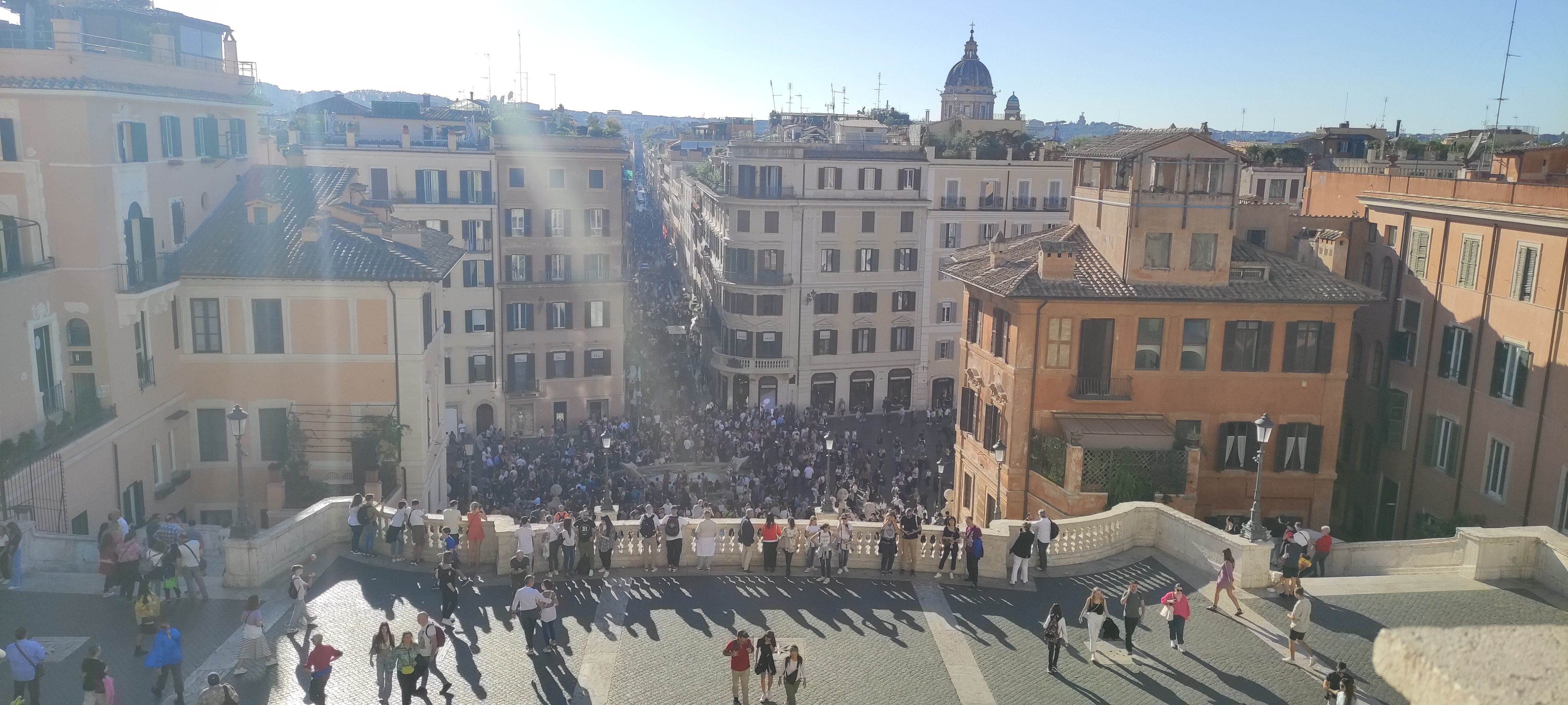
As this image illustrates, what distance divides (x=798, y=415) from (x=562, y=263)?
50.3ft

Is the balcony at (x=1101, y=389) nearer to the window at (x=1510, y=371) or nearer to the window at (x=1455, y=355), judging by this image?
the window at (x=1510, y=371)

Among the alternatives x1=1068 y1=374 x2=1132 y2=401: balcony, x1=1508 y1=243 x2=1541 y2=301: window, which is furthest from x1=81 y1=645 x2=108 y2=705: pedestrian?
x1=1508 y1=243 x2=1541 y2=301: window

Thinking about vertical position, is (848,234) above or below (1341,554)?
above

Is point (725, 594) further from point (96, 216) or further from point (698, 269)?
point (698, 269)

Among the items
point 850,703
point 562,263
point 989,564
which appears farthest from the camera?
point 562,263

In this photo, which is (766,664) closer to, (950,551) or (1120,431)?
(950,551)

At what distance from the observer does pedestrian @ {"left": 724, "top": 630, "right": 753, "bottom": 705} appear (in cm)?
1598

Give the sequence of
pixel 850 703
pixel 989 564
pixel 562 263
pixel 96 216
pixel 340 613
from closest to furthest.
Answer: pixel 850 703, pixel 340 613, pixel 989 564, pixel 96 216, pixel 562 263

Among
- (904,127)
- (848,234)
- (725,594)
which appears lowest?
(725,594)

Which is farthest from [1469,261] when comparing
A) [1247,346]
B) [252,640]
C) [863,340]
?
[863,340]

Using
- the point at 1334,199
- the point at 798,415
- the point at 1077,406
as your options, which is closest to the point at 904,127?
the point at 798,415

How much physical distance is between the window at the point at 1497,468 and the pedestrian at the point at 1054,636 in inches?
747

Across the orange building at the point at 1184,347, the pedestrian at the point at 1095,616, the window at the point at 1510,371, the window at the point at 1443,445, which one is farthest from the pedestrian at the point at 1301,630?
the window at the point at 1443,445

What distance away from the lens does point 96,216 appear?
2683cm
